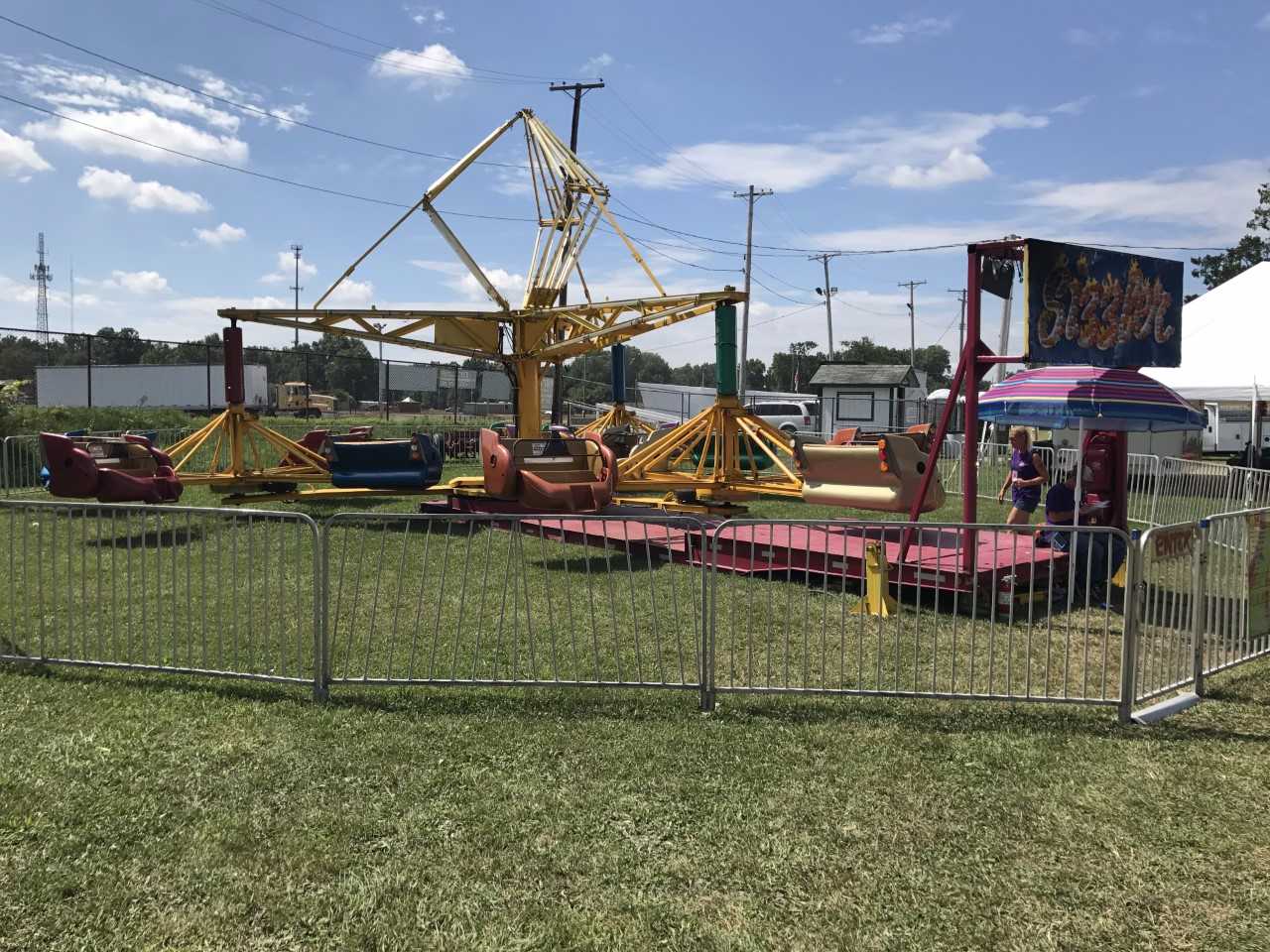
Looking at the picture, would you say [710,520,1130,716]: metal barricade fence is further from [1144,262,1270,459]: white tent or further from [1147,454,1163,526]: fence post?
[1144,262,1270,459]: white tent

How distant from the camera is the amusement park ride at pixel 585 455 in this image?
844 cm

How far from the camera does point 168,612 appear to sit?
7082 millimetres

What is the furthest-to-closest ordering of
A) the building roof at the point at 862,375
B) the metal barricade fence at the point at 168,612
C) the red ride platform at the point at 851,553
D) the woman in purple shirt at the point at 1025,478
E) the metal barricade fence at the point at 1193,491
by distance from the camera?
1. the building roof at the point at 862,375
2. the metal barricade fence at the point at 1193,491
3. the woman in purple shirt at the point at 1025,478
4. the red ride platform at the point at 851,553
5. the metal barricade fence at the point at 168,612

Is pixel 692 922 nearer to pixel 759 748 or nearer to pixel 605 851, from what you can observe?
pixel 605 851

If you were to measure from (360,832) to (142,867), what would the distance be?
0.81 m

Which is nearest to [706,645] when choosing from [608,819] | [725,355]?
[608,819]

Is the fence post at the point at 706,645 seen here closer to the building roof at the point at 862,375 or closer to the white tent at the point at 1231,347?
the white tent at the point at 1231,347

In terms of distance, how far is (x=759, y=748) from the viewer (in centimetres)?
466

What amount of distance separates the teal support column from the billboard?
5.14 metres

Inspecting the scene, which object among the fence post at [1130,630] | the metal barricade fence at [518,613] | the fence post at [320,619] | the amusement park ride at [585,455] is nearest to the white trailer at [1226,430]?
the amusement park ride at [585,455]

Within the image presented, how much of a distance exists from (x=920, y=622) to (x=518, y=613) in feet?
10.3

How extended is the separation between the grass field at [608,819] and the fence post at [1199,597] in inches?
8.2

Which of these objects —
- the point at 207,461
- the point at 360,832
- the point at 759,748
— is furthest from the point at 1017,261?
the point at 207,461

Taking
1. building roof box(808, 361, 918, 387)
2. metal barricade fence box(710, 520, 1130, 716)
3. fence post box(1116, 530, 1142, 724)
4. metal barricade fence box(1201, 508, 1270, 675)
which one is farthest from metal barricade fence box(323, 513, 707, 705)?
building roof box(808, 361, 918, 387)
